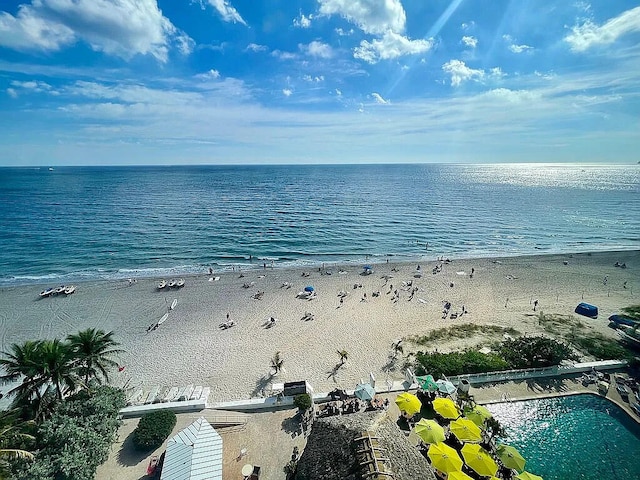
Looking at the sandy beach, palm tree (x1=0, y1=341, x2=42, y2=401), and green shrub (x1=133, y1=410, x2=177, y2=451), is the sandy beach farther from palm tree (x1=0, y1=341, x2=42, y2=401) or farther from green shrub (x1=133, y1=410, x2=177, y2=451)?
palm tree (x1=0, y1=341, x2=42, y2=401)

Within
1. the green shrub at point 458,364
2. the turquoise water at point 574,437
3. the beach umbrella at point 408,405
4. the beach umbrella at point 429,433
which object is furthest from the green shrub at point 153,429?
the turquoise water at point 574,437

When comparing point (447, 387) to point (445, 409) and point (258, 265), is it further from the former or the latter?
point (258, 265)

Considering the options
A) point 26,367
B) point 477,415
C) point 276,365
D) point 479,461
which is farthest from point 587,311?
point 26,367

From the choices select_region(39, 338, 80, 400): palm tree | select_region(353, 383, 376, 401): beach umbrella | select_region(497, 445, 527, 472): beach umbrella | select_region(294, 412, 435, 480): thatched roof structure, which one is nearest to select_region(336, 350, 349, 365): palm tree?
select_region(353, 383, 376, 401): beach umbrella

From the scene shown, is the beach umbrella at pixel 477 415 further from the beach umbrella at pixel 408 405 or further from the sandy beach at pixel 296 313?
the sandy beach at pixel 296 313

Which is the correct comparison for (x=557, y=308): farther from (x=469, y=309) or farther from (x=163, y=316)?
(x=163, y=316)

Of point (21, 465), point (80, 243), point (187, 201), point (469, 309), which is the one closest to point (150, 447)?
point (21, 465)
